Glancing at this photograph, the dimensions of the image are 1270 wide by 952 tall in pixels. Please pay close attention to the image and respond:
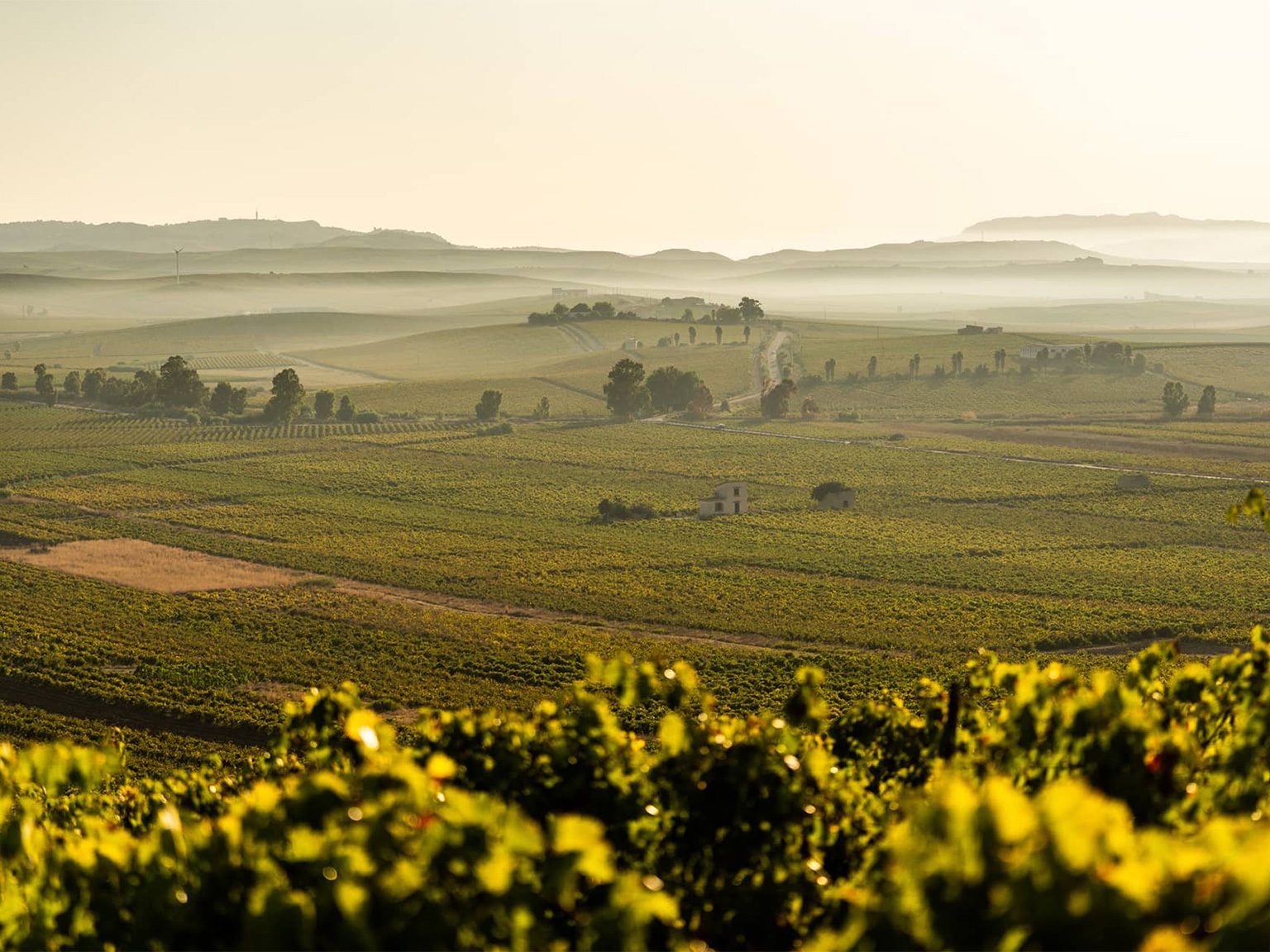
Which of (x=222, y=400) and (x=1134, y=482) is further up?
(x=222, y=400)

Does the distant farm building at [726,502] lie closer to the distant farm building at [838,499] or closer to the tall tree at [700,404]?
the distant farm building at [838,499]

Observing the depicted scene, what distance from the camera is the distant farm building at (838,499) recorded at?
118 m

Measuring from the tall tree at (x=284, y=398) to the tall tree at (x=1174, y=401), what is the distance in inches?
4570

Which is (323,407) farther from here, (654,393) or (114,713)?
(114,713)

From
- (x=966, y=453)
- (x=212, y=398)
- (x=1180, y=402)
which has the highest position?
(x=1180, y=402)

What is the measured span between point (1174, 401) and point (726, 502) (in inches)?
3510

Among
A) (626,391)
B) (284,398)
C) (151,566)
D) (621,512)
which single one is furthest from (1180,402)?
(151,566)

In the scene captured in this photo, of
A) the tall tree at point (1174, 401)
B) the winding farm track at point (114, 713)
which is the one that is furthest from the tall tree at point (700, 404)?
the winding farm track at point (114, 713)

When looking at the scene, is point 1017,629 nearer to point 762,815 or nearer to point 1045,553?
point 1045,553

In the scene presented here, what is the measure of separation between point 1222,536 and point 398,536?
208ft

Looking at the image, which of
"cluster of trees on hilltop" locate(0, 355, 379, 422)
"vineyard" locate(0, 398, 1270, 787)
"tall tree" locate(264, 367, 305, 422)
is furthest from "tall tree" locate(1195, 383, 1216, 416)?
"tall tree" locate(264, 367, 305, 422)

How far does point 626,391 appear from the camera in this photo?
180250 mm

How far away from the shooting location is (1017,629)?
2926 inches

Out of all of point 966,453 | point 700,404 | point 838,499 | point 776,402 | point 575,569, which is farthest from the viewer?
point 700,404
